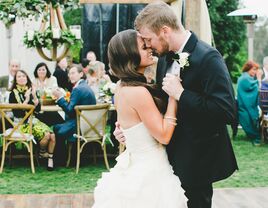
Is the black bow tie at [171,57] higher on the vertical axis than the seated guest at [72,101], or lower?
higher

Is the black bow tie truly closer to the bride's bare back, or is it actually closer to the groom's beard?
the groom's beard

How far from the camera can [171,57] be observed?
294cm

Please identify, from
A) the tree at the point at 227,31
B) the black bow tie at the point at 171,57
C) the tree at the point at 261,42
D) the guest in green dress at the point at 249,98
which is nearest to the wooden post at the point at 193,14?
the black bow tie at the point at 171,57

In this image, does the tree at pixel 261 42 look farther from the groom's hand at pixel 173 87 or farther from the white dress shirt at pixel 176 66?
the groom's hand at pixel 173 87

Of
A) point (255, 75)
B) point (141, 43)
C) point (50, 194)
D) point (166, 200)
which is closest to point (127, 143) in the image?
point (166, 200)

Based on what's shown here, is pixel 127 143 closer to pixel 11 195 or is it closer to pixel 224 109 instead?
pixel 224 109

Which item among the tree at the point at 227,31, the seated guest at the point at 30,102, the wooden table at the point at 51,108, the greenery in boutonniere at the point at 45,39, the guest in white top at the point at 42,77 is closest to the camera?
the seated guest at the point at 30,102

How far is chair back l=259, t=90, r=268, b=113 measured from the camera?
911 cm

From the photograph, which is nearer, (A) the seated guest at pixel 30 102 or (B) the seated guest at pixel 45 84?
(A) the seated guest at pixel 30 102

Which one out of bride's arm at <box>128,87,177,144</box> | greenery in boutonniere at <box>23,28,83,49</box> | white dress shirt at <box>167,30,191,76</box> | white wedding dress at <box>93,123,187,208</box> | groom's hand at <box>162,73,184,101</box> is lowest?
white wedding dress at <box>93,123,187,208</box>

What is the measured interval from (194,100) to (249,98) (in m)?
7.14

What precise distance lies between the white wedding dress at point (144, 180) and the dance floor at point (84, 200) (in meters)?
2.19

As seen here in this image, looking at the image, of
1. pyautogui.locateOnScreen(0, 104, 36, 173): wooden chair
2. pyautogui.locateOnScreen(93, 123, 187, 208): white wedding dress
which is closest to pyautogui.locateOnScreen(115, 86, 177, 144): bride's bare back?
pyautogui.locateOnScreen(93, 123, 187, 208): white wedding dress

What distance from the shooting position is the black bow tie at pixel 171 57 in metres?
2.86
